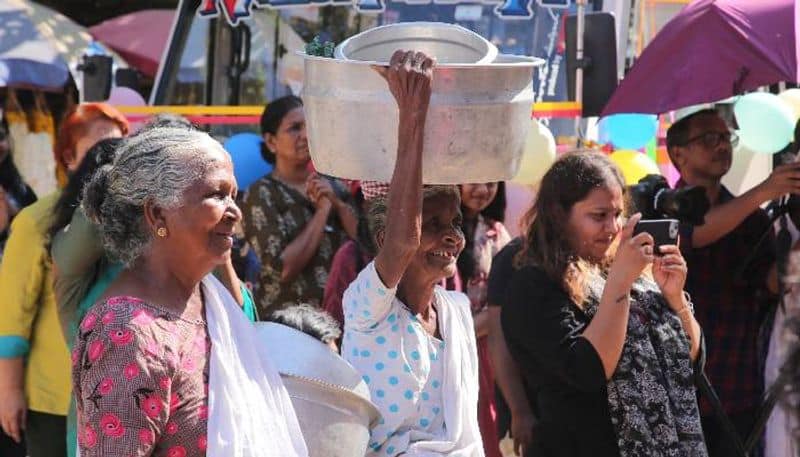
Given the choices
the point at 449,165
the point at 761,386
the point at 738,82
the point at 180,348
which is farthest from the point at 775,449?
the point at 180,348

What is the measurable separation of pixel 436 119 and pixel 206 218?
0.57 metres

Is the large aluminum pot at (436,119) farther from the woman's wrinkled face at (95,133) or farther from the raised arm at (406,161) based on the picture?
the woman's wrinkled face at (95,133)

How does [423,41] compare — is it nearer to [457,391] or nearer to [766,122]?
[457,391]

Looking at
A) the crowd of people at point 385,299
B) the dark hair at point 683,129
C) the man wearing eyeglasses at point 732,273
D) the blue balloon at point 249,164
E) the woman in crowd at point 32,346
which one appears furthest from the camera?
the blue balloon at point 249,164

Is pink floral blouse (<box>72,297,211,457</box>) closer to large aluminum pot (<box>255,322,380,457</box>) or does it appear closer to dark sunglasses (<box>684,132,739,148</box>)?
large aluminum pot (<box>255,322,380,457</box>)

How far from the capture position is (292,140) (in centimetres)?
600

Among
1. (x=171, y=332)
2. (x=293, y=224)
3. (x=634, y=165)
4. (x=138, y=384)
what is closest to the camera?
(x=138, y=384)

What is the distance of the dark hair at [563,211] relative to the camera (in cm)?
431

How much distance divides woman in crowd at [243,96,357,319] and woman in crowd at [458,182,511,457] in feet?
1.60

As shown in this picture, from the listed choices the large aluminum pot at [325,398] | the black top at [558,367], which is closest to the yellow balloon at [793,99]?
the black top at [558,367]

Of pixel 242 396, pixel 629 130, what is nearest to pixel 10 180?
pixel 629 130

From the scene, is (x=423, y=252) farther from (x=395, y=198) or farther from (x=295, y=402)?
(x=295, y=402)

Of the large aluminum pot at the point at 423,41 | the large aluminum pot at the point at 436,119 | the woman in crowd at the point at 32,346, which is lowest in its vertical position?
the woman in crowd at the point at 32,346

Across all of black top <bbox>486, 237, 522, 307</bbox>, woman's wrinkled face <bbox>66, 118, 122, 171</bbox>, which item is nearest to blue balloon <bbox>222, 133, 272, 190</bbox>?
woman's wrinkled face <bbox>66, 118, 122, 171</bbox>
